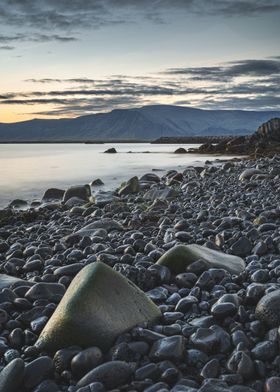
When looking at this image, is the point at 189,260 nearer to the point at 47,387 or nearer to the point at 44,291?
the point at 44,291

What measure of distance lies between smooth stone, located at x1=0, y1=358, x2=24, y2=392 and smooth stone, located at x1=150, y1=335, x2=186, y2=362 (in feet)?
3.34

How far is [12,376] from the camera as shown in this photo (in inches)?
125

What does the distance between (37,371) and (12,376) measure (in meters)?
0.20

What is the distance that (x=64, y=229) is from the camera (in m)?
8.73

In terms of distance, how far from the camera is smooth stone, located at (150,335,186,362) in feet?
11.1

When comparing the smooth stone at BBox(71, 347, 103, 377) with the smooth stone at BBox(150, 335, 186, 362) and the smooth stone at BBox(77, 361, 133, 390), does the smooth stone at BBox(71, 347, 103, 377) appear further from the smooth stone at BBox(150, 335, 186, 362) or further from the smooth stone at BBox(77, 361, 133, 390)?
the smooth stone at BBox(150, 335, 186, 362)

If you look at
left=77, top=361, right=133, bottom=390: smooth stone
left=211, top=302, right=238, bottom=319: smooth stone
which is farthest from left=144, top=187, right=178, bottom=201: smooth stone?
left=77, top=361, right=133, bottom=390: smooth stone

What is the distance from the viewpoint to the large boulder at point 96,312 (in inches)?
143

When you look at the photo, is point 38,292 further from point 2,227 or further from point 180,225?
point 2,227

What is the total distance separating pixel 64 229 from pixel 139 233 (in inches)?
76.7

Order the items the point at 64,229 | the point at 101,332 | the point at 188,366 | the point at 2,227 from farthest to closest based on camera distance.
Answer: the point at 2,227 < the point at 64,229 < the point at 101,332 < the point at 188,366

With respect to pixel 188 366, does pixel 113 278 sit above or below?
above

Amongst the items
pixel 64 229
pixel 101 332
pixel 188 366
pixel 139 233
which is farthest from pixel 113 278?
pixel 64 229

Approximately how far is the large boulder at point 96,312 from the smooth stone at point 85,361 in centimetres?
16
